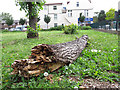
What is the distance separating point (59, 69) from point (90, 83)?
0.70 metres

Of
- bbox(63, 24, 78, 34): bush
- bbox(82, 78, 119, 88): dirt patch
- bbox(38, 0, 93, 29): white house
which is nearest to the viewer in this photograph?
bbox(82, 78, 119, 88): dirt patch

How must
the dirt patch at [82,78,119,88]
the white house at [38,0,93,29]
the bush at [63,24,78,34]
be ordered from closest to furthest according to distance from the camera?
1. the dirt patch at [82,78,119,88]
2. the bush at [63,24,78,34]
3. the white house at [38,0,93,29]

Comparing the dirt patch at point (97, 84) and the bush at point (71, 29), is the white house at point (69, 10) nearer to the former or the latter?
the bush at point (71, 29)

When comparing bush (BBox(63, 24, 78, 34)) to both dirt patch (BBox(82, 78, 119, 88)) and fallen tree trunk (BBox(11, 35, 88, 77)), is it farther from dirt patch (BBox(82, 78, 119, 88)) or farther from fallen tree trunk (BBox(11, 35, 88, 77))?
dirt patch (BBox(82, 78, 119, 88))

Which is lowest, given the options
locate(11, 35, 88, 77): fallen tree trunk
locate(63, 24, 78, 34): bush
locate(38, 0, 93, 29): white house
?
locate(11, 35, 88, 77): fallen tree trunk

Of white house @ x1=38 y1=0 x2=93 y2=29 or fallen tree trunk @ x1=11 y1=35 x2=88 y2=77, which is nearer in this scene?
fallen tree trunk @ x1=11 y1=35 x2=88 y2=77

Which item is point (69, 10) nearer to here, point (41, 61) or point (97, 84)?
point (41, 61)

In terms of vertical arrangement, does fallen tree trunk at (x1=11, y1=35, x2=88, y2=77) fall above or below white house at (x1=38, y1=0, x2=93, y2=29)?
below

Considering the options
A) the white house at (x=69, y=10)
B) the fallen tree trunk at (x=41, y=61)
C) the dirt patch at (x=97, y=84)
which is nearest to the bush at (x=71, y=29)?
the white house at (x=69, y=10)

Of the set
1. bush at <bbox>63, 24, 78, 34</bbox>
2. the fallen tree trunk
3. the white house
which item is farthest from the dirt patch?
the white house

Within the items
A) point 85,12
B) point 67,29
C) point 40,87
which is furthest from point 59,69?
point 85,12

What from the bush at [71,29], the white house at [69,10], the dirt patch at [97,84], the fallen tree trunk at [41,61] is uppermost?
the white house at [69,10]

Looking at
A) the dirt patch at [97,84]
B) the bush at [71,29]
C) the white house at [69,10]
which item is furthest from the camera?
the white house at [69,10]

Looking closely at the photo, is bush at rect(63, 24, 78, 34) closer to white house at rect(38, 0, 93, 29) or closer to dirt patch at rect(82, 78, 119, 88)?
white house at rect(38, 0, 93, 29)
